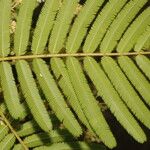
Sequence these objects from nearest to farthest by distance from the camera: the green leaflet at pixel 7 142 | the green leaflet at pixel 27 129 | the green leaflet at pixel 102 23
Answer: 1. the green leaflet at pixel 102 23
2. the green leaflet at pixel 7 142
3. the green leaflet at pixel 27 129

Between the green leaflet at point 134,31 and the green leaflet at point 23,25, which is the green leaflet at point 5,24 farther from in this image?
the green leaflet at point 134,31

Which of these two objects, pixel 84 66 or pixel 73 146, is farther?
pixel 73 146

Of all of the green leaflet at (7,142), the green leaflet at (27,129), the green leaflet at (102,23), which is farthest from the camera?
the green leaflet at (27,129)

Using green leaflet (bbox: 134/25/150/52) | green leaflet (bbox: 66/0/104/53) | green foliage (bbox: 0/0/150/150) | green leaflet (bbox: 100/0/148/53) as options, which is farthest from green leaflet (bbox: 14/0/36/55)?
green leaflet (bbox: 134/25/150/52)

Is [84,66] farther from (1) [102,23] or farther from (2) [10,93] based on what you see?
(2) [10,93]

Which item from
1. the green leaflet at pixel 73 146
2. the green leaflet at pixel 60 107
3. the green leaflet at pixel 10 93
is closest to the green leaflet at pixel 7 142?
the green leaflet at pixel 73 146

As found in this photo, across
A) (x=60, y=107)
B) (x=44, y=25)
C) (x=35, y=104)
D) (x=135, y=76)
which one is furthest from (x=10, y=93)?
(x=135, y=76)
